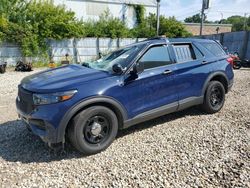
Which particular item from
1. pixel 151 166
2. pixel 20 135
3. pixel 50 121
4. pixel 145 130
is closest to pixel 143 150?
pixel 151 166

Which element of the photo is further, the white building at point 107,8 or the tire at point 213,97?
the white building at point 107,8

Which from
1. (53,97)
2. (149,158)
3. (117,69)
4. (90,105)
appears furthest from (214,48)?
(53,97)

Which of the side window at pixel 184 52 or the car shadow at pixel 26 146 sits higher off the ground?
the side window at pixel 184 52

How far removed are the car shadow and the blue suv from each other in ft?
0.74

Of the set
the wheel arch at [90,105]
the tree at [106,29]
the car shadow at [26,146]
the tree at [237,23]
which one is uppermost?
the tree at [237,23]

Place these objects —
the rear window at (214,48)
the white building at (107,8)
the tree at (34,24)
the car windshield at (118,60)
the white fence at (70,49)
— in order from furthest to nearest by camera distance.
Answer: the white building at (107,8)
the white fence at (70,49)
the tree at (34,24)
the rear window at (214,48)
the car windshield at (118,60)

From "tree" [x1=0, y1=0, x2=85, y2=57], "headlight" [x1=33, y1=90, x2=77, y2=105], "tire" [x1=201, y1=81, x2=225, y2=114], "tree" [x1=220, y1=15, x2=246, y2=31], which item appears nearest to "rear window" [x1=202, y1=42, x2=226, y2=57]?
"tire" [x1=201, y1=81, x2=225, y2=114]

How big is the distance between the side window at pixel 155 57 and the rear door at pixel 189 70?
0.26 m

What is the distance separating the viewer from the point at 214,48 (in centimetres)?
541

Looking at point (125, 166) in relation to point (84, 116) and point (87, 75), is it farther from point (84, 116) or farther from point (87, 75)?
point (87, 75)

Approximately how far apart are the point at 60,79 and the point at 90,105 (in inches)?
25.5

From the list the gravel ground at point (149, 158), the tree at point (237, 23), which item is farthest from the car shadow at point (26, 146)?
the tree at point (237, 23)

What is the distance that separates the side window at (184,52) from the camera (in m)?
4.66

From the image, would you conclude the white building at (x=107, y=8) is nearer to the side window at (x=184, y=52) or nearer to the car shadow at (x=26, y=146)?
the side window at (x=184, y=52)
